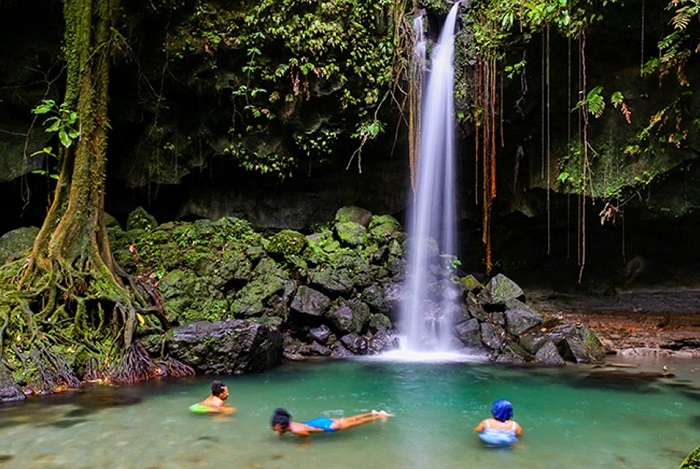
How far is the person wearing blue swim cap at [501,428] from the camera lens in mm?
5324

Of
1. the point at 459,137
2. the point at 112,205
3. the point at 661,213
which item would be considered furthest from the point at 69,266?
the point at 661,213

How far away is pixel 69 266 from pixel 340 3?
7.60 metres

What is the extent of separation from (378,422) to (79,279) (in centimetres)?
526

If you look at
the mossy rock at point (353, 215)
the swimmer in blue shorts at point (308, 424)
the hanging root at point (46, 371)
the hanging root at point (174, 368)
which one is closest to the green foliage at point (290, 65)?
the mossy rock at point (353, 215)

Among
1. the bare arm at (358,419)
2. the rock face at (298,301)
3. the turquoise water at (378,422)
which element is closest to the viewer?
the turquoise water at (378,422)

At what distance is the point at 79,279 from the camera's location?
832cm

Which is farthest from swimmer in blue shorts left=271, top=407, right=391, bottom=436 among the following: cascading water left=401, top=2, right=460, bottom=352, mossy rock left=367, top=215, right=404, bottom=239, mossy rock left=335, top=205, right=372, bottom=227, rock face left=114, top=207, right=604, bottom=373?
mossy rock left=335, top=205, right=372, bottom=227

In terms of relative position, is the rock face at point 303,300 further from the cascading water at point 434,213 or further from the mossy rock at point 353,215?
the mossy rock at point 353,215

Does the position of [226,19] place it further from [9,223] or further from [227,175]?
[9,223]

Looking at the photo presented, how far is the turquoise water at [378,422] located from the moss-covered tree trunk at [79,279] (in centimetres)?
69

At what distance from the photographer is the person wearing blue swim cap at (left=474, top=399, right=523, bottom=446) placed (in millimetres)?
5324

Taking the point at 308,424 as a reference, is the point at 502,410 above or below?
above

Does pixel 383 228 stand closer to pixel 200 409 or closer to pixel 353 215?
pixel 353 215

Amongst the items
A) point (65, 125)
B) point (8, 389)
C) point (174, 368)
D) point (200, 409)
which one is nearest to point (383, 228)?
point (174, 368)
